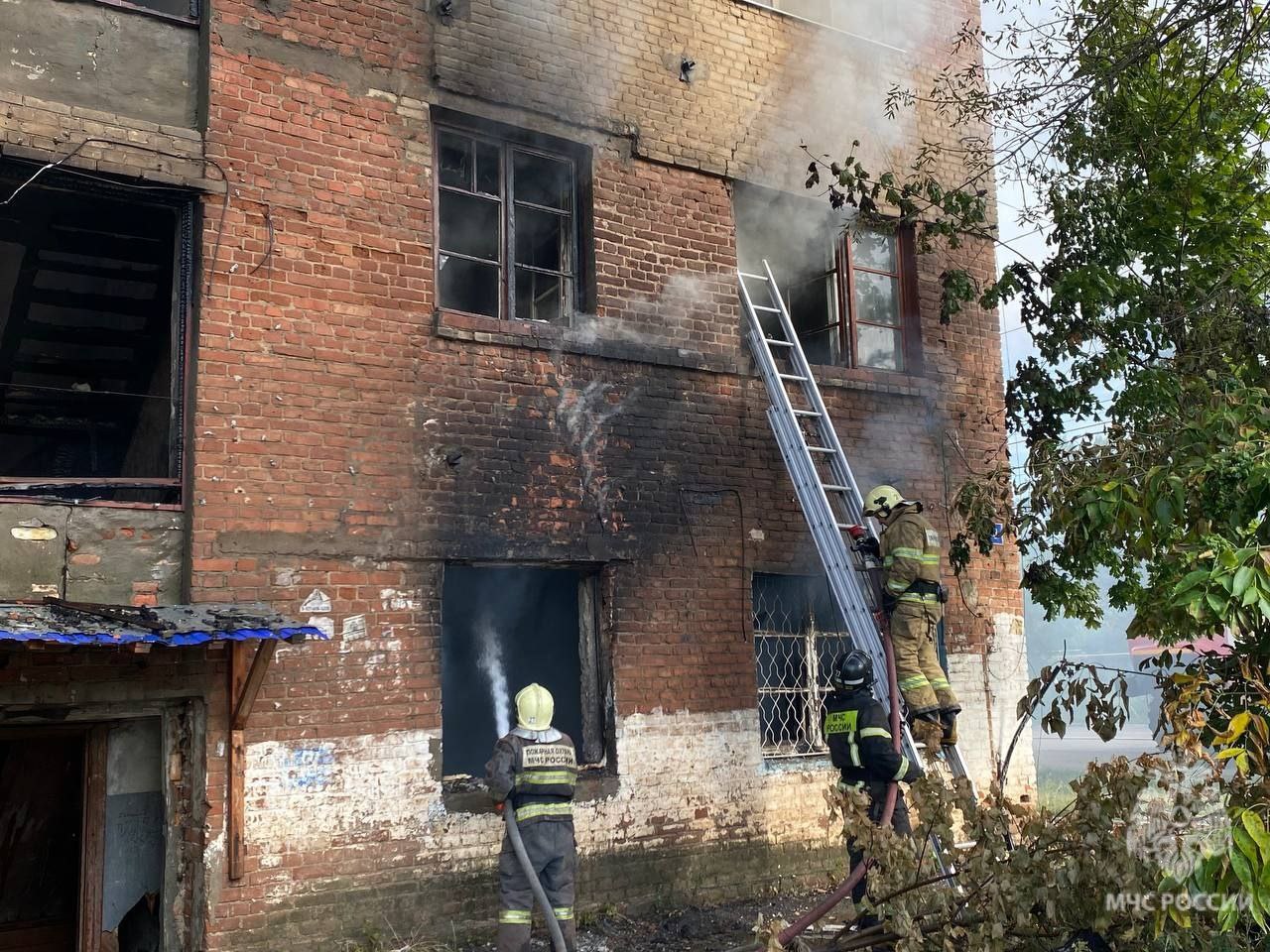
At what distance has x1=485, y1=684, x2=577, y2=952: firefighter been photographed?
6.02 metres

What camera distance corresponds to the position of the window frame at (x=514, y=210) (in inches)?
298

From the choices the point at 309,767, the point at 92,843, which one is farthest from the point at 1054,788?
the point at 92,843

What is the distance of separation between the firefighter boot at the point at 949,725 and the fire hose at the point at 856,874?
0.38m

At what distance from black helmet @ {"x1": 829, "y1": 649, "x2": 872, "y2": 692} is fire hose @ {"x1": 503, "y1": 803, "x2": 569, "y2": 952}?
216 centimetres

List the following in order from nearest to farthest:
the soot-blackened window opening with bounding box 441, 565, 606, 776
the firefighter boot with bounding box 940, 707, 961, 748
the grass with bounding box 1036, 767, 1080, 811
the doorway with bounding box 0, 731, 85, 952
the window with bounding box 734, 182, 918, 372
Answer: the firefighter boot with bounding box 940, 707, 961, 748 → the doorway with bounding box 0, 731, 85, 952 → the soot-blackened window opening with bounding box 441, 565, 606, 776 → the window with bounding box 734, 182, 918, 372 → the grass with bounding box 1036, 767, 1080, 811

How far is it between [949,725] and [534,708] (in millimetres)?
2862

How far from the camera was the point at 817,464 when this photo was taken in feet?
28.1

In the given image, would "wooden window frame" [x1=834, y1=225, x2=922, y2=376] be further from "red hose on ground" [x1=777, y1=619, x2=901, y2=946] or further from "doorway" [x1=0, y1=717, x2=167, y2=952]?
"doorway" [x1=0, y1=717, x2=167, y2=952]

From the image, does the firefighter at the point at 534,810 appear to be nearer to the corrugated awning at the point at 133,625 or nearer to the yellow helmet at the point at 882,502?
the corrugated awning at the point at 133,625

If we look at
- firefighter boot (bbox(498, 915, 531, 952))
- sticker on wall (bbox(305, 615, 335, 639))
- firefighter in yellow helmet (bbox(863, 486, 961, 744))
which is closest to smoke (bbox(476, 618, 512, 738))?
sticker on wall (bbox(305, 615, 335, 639))

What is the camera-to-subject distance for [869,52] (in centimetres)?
975

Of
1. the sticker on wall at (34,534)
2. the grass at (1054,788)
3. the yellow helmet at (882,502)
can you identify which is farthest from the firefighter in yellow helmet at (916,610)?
the sticker on wall at (34,534)

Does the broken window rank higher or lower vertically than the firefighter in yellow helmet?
higher

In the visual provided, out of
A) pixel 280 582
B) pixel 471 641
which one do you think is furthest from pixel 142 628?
pixel 471 641
